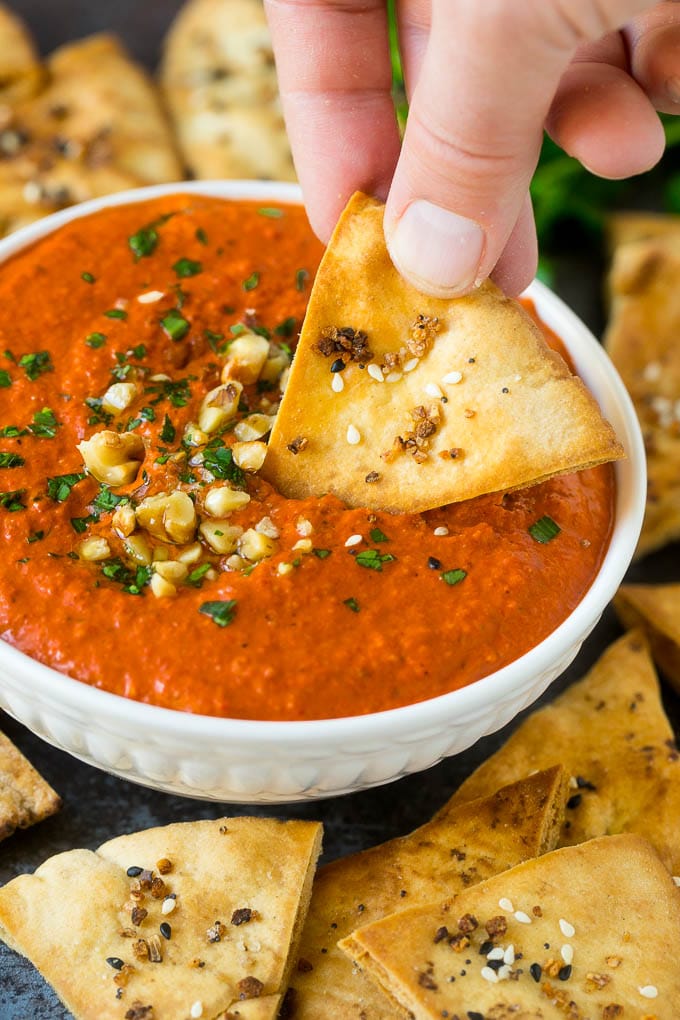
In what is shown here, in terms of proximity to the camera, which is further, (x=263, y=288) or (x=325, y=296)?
(x=263, y=288)

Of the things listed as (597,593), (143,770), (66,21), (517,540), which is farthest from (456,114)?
(66,21)

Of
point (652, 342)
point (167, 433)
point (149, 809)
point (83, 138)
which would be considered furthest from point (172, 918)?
point (83, 138)

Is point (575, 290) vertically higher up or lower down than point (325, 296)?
lower down

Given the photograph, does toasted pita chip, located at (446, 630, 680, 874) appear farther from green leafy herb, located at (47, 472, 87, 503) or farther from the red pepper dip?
green leafy herb, located at (47, 472, 87, 503)

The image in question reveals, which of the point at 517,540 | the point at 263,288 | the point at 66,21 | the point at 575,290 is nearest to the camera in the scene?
the point at 517,540

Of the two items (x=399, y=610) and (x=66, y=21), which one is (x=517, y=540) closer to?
(x=399, y=610)

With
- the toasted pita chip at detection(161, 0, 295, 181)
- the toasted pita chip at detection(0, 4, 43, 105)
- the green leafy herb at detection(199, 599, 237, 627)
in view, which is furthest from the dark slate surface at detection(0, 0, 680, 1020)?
the toasted pita chip at detection(0, 4, 43, 105)

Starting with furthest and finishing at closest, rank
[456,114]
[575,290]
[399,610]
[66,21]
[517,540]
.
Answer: [66,21] < [575,290] < [517,540] < [399,610] < [456,114]
